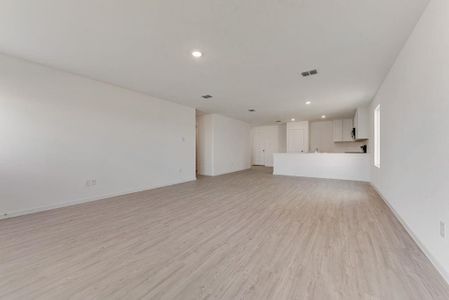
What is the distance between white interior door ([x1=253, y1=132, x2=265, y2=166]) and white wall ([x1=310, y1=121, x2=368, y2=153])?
281 centimetres

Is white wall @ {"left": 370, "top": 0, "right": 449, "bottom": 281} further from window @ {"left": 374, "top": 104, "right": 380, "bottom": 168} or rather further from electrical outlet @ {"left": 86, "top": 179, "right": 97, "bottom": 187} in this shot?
electrical outlet @ {"left": 86, "top": 179, "right": 97, "bottom": 187}

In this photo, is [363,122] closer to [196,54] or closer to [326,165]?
[326,165]

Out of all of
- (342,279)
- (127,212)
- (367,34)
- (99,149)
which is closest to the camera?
(342,279)

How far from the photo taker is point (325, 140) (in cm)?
981

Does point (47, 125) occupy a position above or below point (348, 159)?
above

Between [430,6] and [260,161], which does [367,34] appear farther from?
[260,161]

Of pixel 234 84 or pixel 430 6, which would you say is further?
pixel 234 84

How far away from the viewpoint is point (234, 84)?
14.5 ft

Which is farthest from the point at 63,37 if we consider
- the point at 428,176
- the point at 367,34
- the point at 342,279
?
the point at 428,176

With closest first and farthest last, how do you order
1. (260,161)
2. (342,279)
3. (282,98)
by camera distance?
(342,279), (282,98), (260,161)

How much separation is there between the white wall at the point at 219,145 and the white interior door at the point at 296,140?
108 inches

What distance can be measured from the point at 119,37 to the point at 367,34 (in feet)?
10.8

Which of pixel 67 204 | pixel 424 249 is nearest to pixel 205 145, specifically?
pixel 67 204

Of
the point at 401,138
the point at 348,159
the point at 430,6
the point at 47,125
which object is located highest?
the point at 430,6
